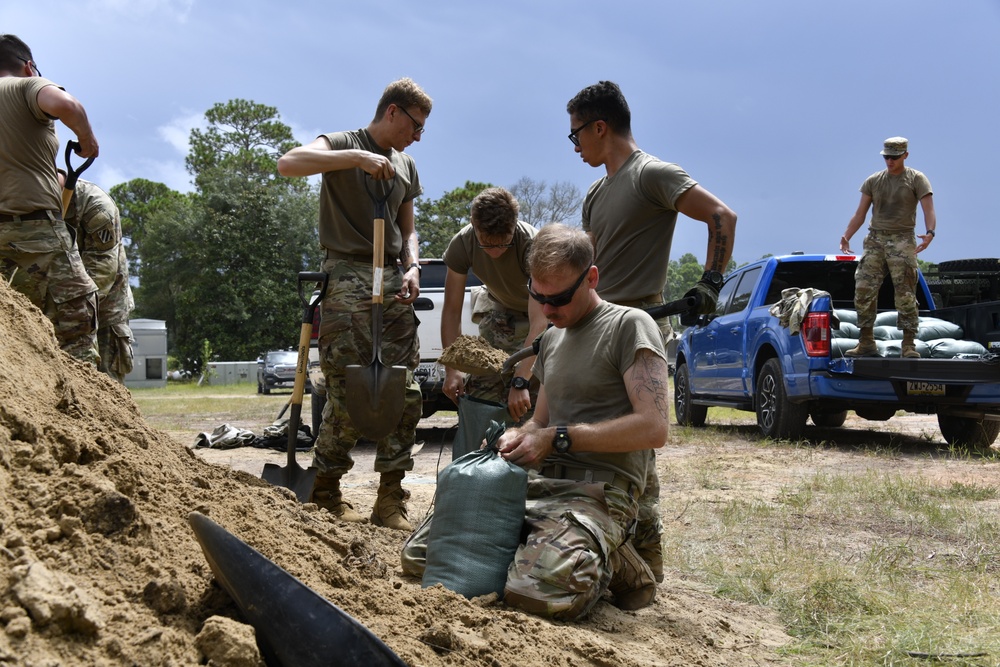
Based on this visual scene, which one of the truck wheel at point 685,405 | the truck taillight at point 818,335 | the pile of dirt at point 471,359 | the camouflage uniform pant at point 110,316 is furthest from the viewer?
the truck wheel at point 685,405

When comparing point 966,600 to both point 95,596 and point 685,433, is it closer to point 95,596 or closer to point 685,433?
point 95,596

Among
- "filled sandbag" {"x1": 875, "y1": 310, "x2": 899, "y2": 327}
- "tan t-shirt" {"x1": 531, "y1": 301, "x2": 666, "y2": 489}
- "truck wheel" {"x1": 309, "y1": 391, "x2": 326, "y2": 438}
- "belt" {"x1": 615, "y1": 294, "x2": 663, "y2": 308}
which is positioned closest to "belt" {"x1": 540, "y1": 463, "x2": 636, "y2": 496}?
"tan t-shirt" {"x1": 531, "y1": 301, "x2": 666, "y2": 489}

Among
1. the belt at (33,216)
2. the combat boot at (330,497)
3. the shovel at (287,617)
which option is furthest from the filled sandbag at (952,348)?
the shovel at (287,617)

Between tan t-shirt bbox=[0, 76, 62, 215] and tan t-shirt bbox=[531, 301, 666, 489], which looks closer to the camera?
tan t-shirt bbox=[531, 301, 666, 489]

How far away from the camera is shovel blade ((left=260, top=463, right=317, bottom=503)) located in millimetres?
4852

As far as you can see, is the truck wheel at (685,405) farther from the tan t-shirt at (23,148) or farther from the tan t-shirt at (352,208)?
the tan t-shirt at (23,148)

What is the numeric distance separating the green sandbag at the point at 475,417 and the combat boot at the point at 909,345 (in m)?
5.25

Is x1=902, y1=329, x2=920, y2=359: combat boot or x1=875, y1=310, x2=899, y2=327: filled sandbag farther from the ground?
x1=875, y1=310, x2=899, y2=327: filled sandbag

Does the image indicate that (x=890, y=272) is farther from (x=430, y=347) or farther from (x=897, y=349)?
(x=430, y=347)

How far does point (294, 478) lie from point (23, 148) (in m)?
2.21

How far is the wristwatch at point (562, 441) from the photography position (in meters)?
3.19

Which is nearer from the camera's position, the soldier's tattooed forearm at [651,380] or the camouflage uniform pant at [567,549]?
the camouflage uniform pant at [567,549]

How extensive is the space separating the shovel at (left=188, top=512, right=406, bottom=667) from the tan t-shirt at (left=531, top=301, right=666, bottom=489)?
144cm

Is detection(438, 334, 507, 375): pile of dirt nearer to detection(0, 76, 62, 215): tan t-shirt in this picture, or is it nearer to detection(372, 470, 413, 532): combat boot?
detection(372, 470, 413, 532): combat boot
